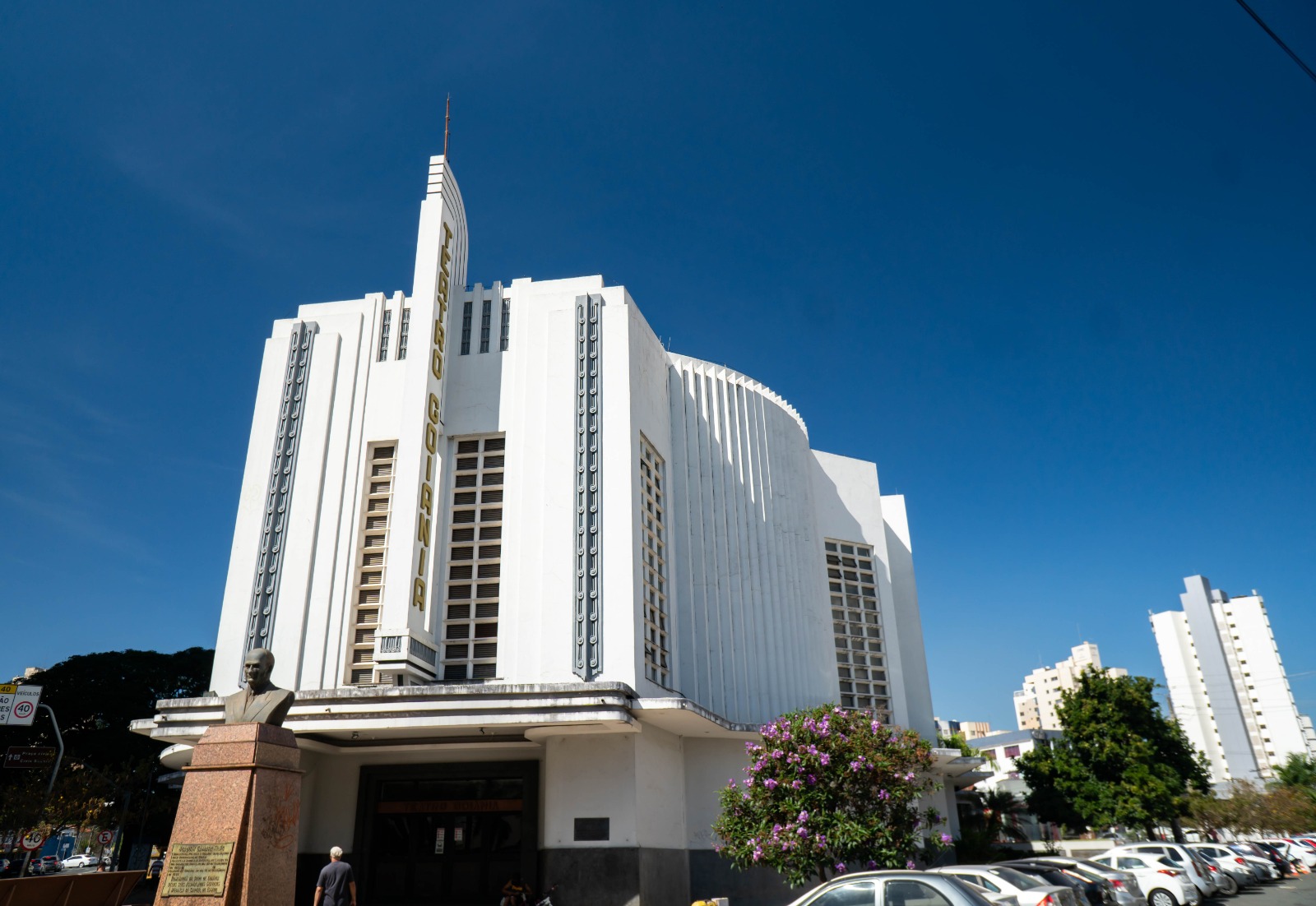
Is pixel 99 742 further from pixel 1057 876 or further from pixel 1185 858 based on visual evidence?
pixel 1185 858

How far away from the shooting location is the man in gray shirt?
39.7ft

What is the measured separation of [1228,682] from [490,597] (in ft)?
362

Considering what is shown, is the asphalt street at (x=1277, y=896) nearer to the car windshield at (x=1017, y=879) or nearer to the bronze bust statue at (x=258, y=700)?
the car windshield at (x=1017, y=879)

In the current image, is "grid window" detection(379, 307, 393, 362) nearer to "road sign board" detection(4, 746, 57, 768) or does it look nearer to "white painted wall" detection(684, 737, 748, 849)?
"white painted wall" detection(684, 737, 748, 849)

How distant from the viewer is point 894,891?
29.2 feet

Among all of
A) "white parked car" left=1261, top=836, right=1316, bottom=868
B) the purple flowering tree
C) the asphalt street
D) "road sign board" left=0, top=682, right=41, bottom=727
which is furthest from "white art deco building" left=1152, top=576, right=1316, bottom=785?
"road sign board" left=0, top=682, right=41, bottom=727

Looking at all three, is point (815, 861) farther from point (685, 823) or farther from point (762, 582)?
point (762, 582)

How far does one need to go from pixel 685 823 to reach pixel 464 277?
14.9 m

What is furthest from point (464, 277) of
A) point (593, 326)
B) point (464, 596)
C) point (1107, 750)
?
point (1107, 750)

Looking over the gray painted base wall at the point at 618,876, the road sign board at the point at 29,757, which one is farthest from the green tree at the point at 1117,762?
the road sign board at the point at 29,757

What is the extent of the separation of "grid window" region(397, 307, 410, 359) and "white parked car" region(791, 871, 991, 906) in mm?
17250

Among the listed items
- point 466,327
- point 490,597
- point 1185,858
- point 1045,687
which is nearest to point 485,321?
point 466,327

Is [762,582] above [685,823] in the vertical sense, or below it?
above

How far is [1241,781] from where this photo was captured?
47562mm
